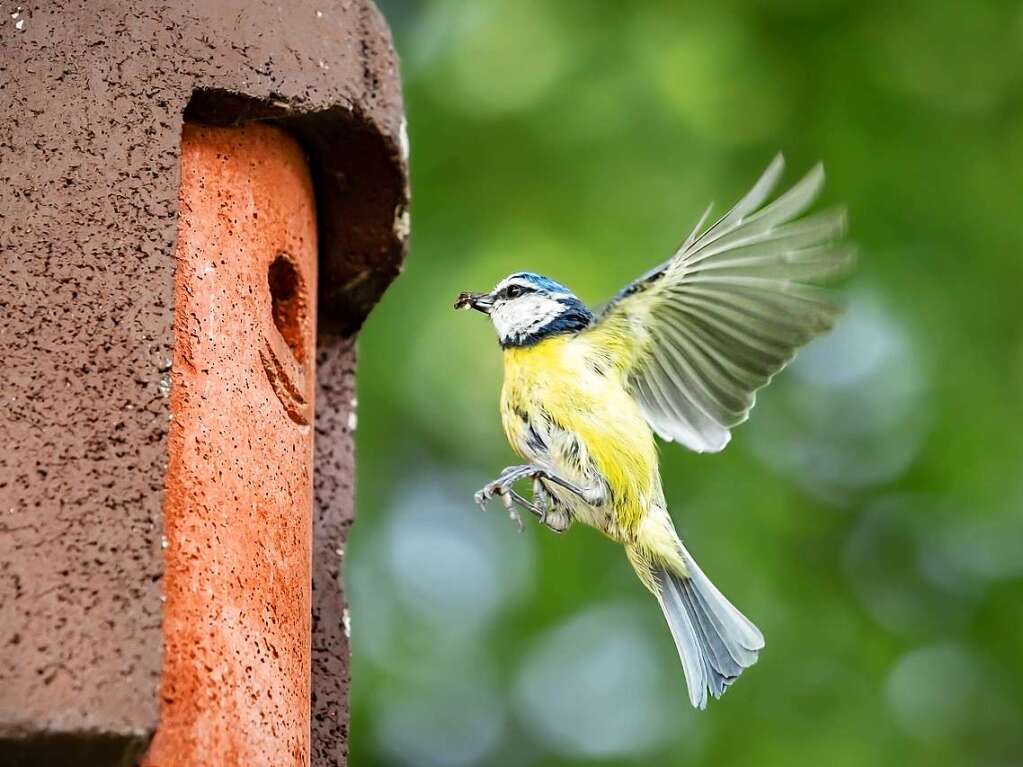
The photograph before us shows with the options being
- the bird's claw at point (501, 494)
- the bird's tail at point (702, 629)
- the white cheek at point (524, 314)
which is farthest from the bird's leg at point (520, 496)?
the white cheek at point (524, 314)

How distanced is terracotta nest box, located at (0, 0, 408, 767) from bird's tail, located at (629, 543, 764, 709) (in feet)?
2.34

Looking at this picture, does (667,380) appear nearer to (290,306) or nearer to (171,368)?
(290,306)

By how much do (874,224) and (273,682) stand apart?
3082 millimetres

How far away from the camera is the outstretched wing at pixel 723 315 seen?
9.90 ft

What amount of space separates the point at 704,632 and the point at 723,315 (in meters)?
0.66

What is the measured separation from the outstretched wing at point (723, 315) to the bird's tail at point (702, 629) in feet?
1.00

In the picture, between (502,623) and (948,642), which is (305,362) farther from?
(948,642)

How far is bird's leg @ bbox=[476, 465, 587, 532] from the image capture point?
2.86 m

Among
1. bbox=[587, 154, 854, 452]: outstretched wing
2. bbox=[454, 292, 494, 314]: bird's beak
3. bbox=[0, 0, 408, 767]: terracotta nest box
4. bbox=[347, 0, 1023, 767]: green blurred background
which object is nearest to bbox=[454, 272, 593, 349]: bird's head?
bbox=[454, 292, 494, 314]: bird's beak

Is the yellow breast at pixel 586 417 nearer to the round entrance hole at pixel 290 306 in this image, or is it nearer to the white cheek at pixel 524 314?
the white cheek at pixel 524 314

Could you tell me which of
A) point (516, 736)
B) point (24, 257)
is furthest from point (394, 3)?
point (24, 257)

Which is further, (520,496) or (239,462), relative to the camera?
(520,496)

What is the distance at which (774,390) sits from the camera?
5254 mm

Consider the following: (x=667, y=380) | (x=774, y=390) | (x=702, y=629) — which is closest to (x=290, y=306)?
(x=667, y=380)
